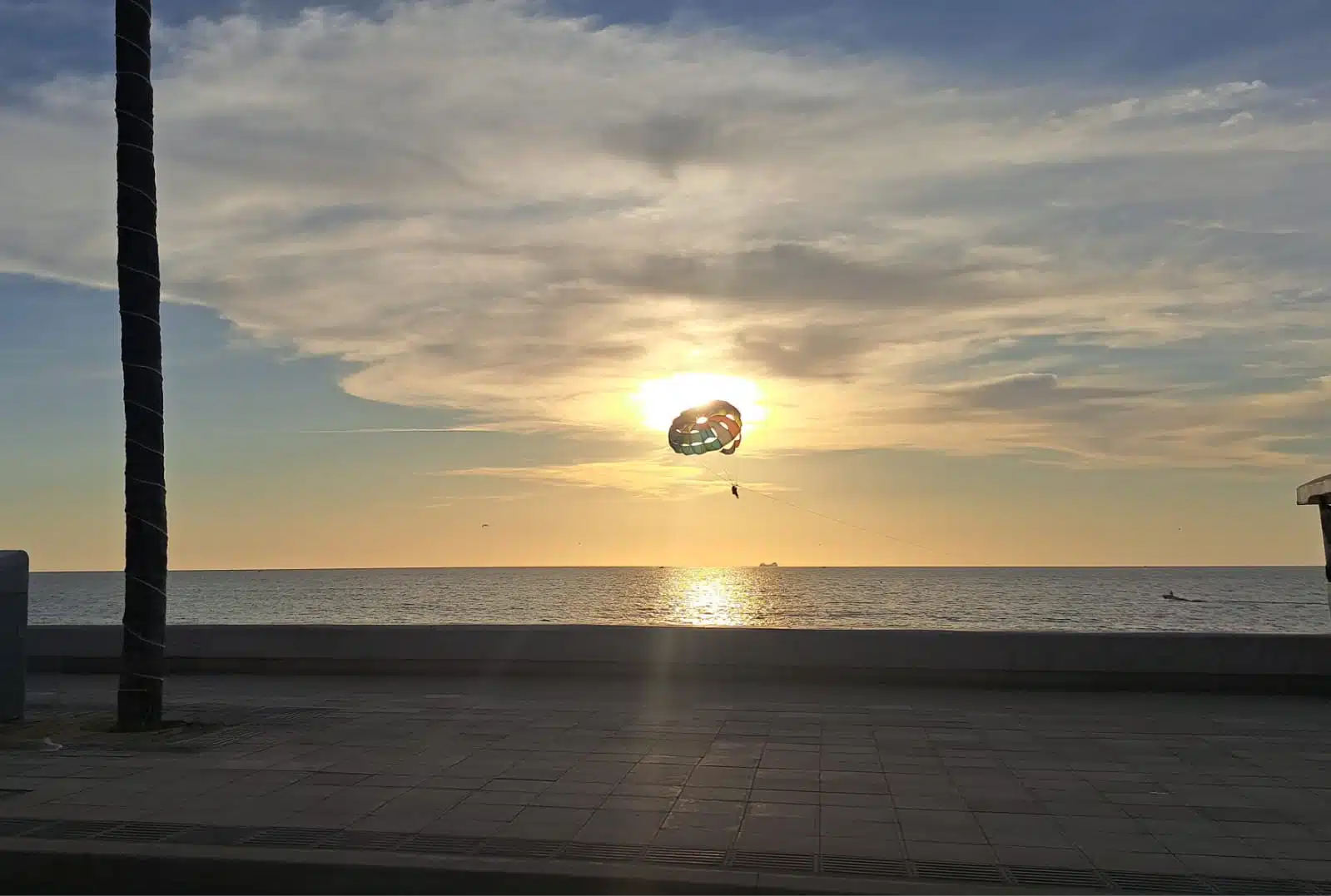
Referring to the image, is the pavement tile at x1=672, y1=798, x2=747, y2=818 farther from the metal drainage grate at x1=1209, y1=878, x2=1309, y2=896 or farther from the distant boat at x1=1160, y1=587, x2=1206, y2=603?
the distant boat at x1=1160, y1=587, x2=1206, y2=603

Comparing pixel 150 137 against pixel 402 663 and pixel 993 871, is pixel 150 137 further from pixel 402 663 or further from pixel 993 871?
pixel 993 871

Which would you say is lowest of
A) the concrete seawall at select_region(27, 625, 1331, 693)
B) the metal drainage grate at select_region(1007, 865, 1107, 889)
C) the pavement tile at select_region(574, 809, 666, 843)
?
the metal drainage grate at select_region(1007, 865, 1107, 889)

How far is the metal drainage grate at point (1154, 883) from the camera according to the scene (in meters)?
6.17

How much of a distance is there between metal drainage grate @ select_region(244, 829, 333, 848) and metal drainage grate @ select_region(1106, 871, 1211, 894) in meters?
4.41

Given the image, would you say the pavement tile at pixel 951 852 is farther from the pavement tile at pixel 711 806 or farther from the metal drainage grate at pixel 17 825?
the metal drainage grate at pixel 17 825

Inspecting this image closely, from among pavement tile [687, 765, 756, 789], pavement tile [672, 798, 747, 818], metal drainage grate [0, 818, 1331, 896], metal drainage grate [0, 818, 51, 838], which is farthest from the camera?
pavement tile [687, 765, 756, 789]

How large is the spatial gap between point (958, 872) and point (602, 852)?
6.38 ft

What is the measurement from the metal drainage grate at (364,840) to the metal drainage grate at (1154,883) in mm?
3940

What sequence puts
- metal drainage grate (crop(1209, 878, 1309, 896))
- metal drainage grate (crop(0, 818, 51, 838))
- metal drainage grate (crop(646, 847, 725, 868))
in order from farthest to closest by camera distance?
metal drainage grate (crop(0, 818, 51, 838)), metal drainage grate (crop(646, 847, 725, 868)), metal drainage grate (crop(1209, 878, 1309, 896))

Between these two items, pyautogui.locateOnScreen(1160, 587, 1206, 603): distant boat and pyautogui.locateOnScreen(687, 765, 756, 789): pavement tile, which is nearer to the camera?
pyautogui.locateOnScreen(687, 765, 756, 789): pavement tile

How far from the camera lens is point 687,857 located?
6.63m

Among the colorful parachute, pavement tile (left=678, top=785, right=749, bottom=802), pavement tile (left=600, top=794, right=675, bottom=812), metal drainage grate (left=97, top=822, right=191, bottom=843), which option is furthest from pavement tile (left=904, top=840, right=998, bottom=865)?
the colorful parachute

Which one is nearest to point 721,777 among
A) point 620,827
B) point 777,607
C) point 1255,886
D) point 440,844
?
point 620,827

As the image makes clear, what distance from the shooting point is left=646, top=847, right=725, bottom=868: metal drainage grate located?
6.50 meters
